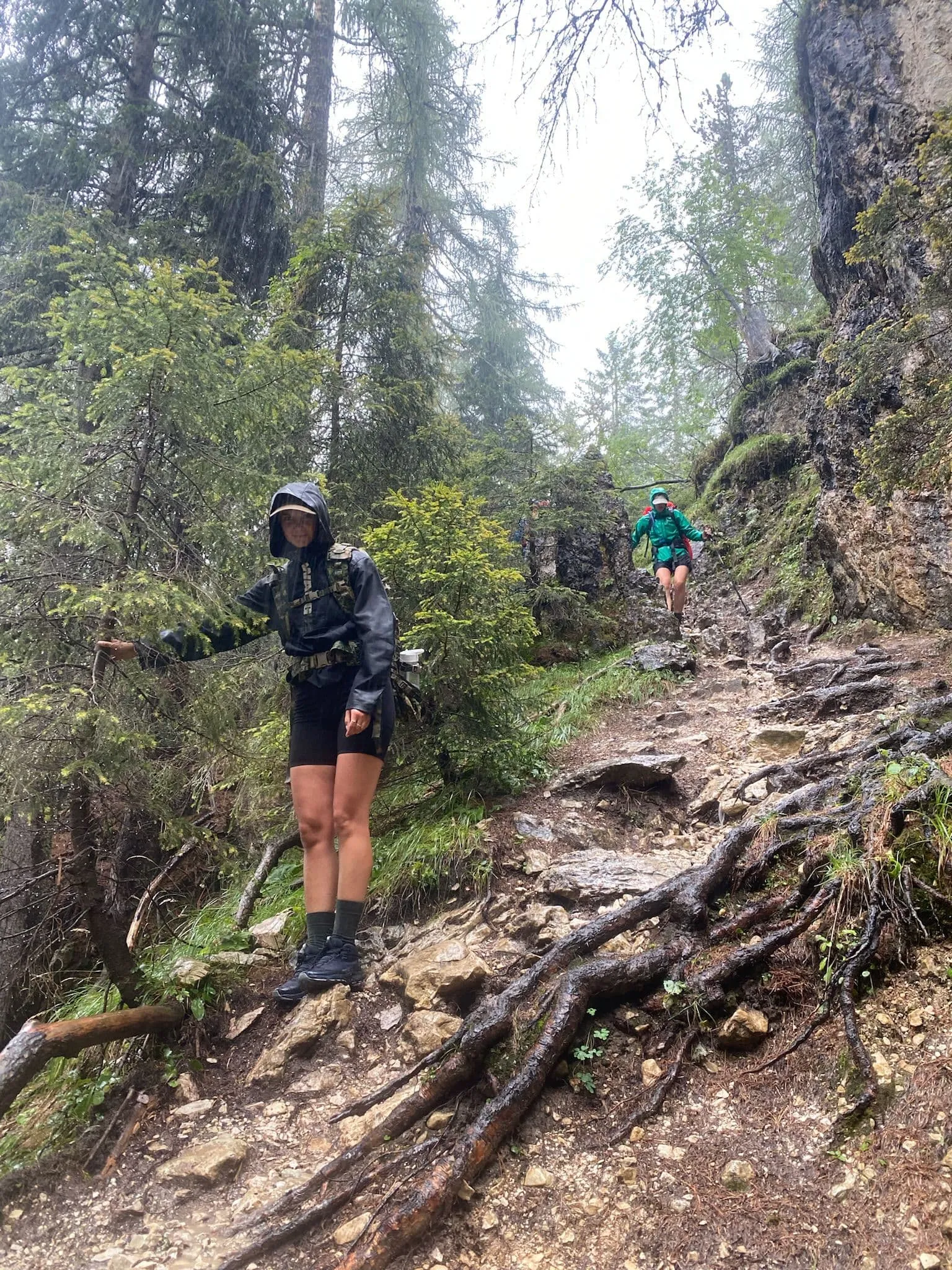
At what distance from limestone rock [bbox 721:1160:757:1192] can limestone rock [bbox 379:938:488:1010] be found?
141 centimetres

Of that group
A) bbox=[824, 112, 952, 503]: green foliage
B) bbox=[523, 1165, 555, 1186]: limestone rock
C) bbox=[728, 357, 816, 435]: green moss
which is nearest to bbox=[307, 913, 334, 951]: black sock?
bbox=[523, 1165, 555, 1186]: limestone rock

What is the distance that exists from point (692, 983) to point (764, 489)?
12667mm

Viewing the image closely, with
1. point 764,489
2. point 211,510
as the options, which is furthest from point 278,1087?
point 764,489

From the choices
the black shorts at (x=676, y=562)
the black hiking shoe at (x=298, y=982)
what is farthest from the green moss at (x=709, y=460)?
the black hiking shoe at (x=298, y=982)

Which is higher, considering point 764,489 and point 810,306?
point 810,306

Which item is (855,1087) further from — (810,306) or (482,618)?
(810,306)

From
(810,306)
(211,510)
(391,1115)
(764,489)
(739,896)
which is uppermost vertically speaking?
(810,306)

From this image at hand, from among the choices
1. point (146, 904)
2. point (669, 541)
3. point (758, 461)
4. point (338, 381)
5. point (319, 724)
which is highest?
point (758, 461)

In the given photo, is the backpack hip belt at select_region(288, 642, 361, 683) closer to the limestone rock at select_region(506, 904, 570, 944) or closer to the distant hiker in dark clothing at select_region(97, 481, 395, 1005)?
the distant hiker in dark clothing at select_region(97, 481, 395, 1005)

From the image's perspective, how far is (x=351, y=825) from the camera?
11.5 ft

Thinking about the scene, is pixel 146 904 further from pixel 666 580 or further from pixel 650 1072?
pixel 666 580

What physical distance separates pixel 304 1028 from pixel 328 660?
1830 mm

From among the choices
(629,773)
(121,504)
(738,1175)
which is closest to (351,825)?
(738,1175)

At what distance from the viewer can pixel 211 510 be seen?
14.5 ft
